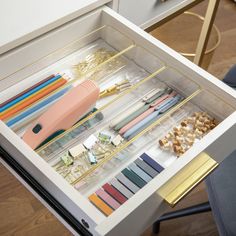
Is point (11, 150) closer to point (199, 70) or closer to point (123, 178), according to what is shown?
point (123, 178)

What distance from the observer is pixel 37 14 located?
902 millimetres

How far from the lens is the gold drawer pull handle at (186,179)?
0.78 m

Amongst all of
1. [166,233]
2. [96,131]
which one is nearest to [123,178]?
[96,131]

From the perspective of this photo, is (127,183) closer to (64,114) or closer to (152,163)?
(152,163)

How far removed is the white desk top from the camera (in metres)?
0.85

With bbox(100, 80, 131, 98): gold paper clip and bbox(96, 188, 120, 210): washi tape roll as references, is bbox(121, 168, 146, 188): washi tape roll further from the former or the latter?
bbox(100, 80, 131, 98): gold paper clip

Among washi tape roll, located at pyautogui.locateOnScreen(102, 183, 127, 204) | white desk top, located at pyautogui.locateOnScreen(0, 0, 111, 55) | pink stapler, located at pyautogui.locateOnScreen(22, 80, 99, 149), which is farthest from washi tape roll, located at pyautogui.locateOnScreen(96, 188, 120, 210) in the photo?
white desk top, located at pyautogui.locateOnScreen(0, 0, 111, 55)

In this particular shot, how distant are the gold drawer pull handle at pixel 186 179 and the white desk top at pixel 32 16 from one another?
37 cm

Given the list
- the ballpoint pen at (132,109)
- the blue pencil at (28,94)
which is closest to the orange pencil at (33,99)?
the blue pencil at (28,94)

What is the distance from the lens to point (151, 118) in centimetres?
92

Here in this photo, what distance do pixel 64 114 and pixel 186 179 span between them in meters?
0.24

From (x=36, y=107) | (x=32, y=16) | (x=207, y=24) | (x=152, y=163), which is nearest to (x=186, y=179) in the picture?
(x=152, y=163)

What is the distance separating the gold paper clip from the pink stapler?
0.07 meters

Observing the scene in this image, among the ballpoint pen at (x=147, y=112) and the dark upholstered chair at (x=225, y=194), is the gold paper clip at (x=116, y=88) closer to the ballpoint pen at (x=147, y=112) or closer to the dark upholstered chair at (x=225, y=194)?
the ballpoint pen at (x=147, y=112)
